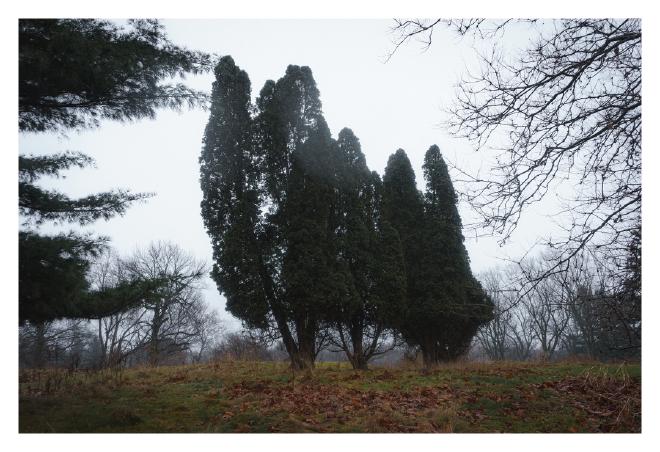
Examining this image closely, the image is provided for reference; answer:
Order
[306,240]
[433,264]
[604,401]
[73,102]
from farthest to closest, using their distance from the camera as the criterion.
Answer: [433,264] → [306,240] → [604,401] → [73,102]

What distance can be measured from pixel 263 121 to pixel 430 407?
8.51m

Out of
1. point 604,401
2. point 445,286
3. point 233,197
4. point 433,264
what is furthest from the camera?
point 433,264

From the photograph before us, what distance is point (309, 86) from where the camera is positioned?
1066 centimetres

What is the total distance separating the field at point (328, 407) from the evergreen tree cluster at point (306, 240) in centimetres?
237

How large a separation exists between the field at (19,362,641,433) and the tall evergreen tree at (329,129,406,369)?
4.02 meters

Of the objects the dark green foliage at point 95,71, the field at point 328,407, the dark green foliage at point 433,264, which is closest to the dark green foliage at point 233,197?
the field at point 328,407

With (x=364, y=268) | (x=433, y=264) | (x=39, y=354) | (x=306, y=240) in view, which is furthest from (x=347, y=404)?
(x=433, y=264)

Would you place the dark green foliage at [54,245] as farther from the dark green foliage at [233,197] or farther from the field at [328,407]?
the dark green foliage at [233,197]

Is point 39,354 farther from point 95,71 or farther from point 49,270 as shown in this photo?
point 95,71

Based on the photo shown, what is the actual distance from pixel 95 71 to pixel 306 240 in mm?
6036

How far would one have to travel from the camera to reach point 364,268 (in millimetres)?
11133

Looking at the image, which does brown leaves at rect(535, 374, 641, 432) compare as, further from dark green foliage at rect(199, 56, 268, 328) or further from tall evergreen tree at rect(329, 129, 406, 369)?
dark green foliage at rect(199, 56, 268, 328)

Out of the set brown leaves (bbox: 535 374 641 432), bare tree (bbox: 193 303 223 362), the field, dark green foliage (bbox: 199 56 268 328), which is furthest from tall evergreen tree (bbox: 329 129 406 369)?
bare tree (bbox: 193 303 223 362)
